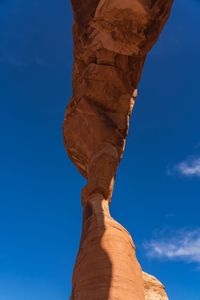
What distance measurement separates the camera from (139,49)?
7.60m

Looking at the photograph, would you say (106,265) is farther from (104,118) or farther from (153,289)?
(153,289)

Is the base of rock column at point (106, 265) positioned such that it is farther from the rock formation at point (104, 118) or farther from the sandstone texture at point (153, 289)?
the sandstone texture at point (153, 289)

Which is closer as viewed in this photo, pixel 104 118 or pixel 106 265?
pixel 106 265

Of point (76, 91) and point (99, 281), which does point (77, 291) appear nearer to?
point (99, 281)

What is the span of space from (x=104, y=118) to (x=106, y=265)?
4.48 meters

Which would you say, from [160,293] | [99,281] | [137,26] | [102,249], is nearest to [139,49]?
[137,26]

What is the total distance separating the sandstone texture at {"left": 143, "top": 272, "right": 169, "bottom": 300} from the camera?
8289 mm

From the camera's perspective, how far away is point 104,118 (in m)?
8.23

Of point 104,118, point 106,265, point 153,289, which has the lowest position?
point 106,265

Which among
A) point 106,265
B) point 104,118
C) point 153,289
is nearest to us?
point 106,265

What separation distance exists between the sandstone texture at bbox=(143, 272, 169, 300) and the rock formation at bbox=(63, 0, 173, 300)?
305cm

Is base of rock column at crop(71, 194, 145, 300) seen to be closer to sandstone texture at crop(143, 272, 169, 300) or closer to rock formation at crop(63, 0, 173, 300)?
rock formation at crop(63, 0, 173, 300)

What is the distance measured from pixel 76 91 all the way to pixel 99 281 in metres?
5.69

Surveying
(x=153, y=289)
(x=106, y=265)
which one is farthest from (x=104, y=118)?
(x=153, y=289)
